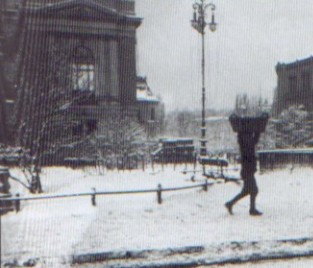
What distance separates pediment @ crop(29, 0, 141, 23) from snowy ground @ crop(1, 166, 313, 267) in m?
15.2

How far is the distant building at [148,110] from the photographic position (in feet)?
87.4

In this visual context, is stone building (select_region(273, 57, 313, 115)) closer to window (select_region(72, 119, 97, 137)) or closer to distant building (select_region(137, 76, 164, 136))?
distant building (select_region(137, 76, 164, 136))

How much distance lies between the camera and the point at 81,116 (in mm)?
23500

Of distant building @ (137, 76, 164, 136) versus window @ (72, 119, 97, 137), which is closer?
window @ (72, 119, 97, 137)

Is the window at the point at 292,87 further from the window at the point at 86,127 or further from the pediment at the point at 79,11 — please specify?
the window at the point at 86,127

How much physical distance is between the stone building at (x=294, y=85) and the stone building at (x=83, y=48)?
36.0 ft

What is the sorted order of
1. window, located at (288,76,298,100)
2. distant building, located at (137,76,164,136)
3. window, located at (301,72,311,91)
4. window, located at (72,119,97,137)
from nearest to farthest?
window, located at (72,119,97,137), distant building, located at (137,76,164,136), window, located at (301,72,311,91), window, located at (288,76,298,100)

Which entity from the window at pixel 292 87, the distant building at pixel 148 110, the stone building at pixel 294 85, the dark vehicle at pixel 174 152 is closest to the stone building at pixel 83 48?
the distant building at pixel 148 110

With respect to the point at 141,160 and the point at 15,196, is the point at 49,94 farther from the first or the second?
the point at 141,160

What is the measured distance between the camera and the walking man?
29.5ft

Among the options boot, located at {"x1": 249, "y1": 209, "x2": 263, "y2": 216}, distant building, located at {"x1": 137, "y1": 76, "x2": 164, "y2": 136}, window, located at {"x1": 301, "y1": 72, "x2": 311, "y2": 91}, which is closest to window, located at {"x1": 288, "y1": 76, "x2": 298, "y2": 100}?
window, located at {"x1": 301, "y1": 72, "x2": 311, "y2": 91}

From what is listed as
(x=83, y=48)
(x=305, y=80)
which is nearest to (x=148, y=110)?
(x=83, y=48)

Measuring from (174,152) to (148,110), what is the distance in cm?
1062

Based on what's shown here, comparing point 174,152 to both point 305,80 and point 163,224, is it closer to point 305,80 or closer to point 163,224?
point 305,80
